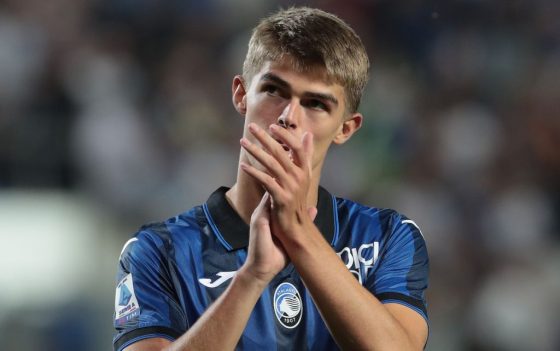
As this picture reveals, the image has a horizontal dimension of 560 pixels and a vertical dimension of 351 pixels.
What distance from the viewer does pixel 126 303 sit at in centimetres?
247

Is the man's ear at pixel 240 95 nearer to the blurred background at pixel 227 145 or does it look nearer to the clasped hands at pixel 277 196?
the clasped hands at pixel 277 196

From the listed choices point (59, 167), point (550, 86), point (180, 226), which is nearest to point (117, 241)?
point (59, 167)

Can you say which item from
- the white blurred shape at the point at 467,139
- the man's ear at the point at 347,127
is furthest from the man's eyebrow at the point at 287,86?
the white blurred shape at the point at 467,139

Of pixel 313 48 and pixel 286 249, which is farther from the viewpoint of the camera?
pixel 313 48

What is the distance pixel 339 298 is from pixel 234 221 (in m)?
0.61

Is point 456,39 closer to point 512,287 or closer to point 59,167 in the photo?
point 512,287

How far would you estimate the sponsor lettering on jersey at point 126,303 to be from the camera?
7.99 feet

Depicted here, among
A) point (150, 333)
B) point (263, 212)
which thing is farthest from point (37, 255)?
point (263, 212)

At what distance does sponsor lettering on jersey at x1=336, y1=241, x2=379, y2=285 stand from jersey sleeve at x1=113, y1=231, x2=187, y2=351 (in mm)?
501

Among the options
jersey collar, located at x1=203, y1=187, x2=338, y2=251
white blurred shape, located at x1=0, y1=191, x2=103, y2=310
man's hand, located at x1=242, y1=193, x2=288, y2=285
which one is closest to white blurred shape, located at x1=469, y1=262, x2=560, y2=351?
white blurred shape, located at x1=0, y1=191, x2=103, y2=310

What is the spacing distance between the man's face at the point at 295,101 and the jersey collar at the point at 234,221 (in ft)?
0.72

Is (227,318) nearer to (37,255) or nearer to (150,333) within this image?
(150,333)

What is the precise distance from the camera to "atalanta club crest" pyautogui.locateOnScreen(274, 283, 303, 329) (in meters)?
2.48

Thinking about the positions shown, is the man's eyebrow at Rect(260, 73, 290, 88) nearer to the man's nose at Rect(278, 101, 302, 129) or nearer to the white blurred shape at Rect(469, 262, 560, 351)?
the man's nose at Rect(278, 101, 302, 129)
